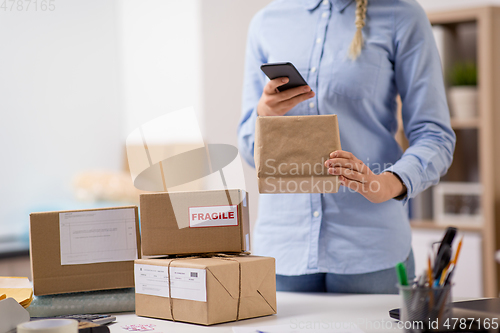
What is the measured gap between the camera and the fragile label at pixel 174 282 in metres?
0.76

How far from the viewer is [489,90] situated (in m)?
2.12

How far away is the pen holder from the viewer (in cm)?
61

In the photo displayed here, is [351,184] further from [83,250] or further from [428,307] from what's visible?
[83,250]

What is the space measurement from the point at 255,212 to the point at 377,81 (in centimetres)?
111

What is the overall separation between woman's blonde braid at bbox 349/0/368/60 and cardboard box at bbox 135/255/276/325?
48 centimetres

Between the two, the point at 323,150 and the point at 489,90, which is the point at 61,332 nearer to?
the point at 323,150

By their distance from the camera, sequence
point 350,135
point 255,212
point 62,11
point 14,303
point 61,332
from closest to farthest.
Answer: point 61,332
point 14,303
point 350,135
point 255,212
point 62,11

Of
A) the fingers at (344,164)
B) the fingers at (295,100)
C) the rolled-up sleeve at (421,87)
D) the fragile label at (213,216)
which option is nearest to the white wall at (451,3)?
the rolled-up sleeve at (421,87)

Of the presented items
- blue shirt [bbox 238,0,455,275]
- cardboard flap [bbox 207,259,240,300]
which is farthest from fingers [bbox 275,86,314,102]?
cardboard flap [bbox 207,259,240,300]

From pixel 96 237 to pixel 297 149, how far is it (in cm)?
40

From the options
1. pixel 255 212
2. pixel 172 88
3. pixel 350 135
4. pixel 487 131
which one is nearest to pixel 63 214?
pixel 350 135

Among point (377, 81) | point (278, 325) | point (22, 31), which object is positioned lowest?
point (278, 325)

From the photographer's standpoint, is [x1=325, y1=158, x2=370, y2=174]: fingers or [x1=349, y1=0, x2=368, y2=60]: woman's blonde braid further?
[x1=349, y1=0, x2=368, y2=60]: woman's blonde braid

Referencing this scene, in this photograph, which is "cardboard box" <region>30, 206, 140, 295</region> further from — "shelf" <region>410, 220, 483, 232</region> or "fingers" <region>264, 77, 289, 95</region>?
"shelf" <region>410, 220, 483, 232</region>
